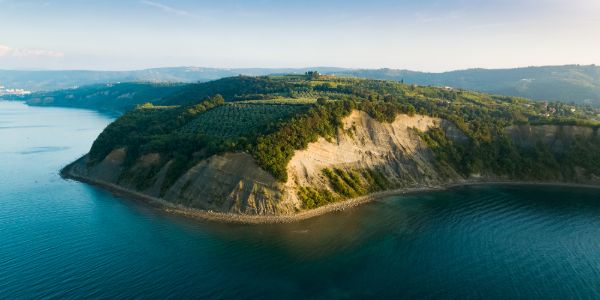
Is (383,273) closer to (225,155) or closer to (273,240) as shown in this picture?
(273,240)

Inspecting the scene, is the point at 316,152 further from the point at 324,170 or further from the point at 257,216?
the point at 257,216

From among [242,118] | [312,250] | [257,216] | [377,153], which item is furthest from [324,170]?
[312,250]

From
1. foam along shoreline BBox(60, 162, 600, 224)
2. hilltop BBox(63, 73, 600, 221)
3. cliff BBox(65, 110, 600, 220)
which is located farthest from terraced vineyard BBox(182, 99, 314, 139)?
foam along shoreline BBox(60, 162, 600, 224)

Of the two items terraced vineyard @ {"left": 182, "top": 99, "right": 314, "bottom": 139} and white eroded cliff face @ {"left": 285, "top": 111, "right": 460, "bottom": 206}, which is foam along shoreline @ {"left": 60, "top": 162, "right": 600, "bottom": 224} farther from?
terraced vineyard @ {"left": 182, "top": 99, "right": 314, "bottom": 139}

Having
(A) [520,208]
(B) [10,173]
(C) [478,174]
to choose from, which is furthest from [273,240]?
(B) [10,173]

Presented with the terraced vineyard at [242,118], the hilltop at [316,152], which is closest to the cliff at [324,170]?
the hilltop at [316,152]

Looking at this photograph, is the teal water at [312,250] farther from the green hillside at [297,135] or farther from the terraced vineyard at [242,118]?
the terraced vineyard at [242,118]
